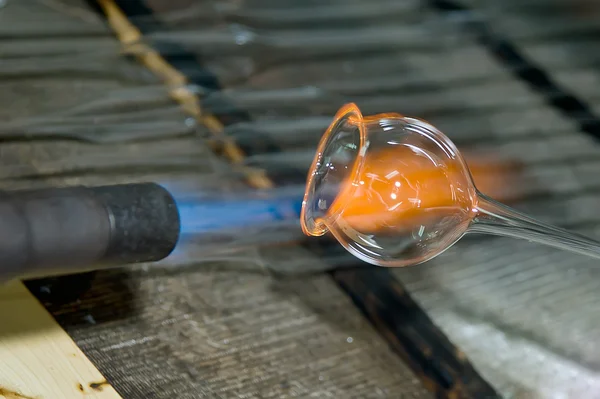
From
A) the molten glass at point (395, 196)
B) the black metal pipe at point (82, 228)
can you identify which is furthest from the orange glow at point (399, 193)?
the black metal pipe at point (82, 228)

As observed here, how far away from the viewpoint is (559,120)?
3.35 feet

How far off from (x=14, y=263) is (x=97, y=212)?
0.20ft

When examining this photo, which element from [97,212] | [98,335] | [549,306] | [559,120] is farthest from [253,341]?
[559,120]

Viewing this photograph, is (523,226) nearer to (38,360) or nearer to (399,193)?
(399,193)

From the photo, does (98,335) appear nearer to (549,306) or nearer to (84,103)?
(84,103)

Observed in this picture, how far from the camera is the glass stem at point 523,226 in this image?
0.59 m

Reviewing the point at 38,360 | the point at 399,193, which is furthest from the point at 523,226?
the point at 38,360

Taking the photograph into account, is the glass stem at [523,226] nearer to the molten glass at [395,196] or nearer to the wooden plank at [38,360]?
the molten glass at [395,196]

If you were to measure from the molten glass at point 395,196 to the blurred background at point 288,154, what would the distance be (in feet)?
0.55

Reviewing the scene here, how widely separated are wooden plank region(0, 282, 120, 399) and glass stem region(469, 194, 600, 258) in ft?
1.12

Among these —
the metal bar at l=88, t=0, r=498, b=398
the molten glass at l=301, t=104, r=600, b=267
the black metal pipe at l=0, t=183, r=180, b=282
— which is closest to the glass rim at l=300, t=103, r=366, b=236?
the molten glass at l=301, t=104, r=600, b=267

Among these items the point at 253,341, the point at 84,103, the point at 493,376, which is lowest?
the point at 493,376

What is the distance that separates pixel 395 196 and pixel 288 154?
0.89 feet

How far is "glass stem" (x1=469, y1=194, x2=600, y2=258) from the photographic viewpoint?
0.59 m
